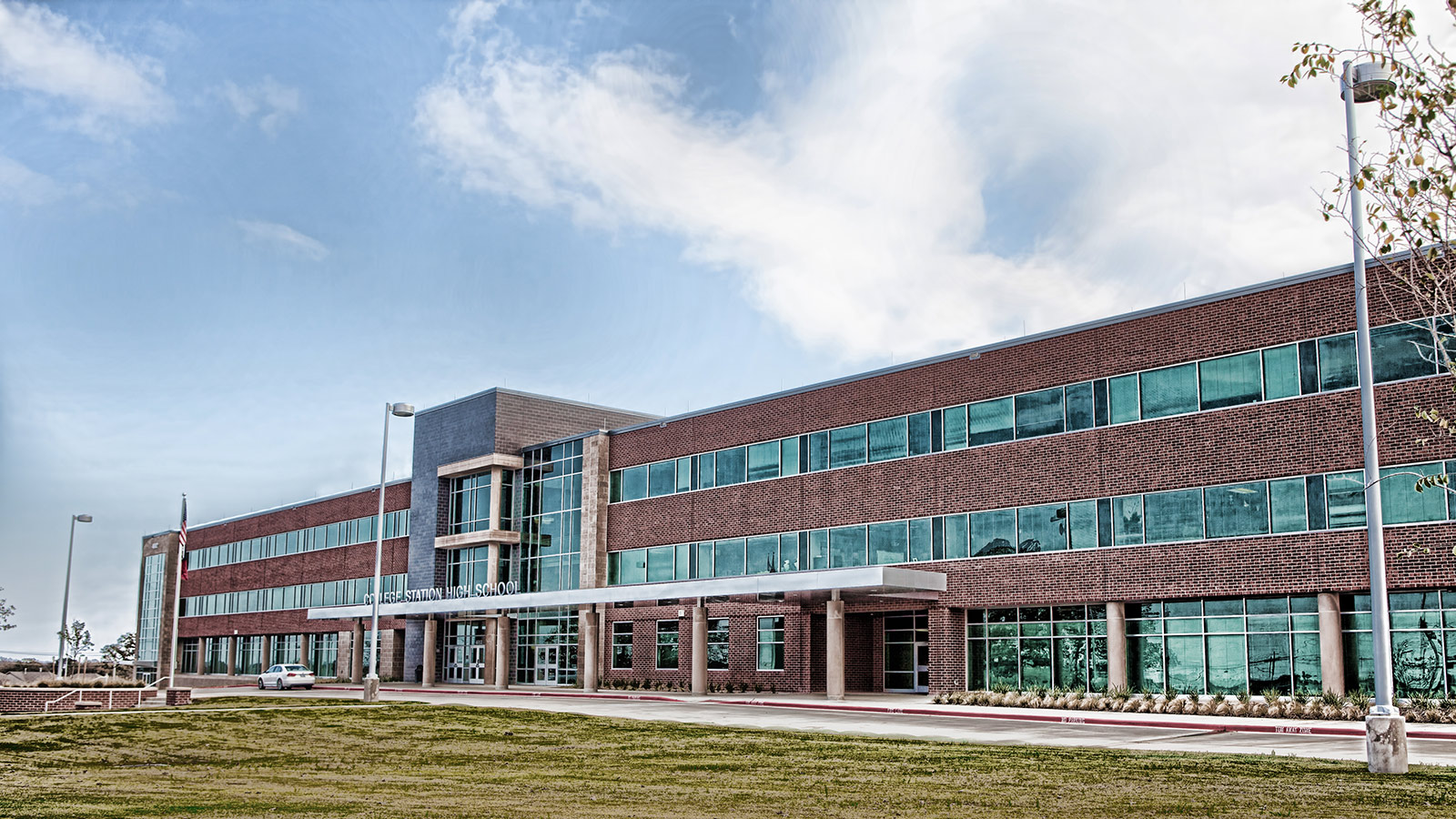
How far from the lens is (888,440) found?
4291cm

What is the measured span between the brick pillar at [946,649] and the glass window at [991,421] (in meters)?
5.43

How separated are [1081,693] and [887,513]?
9455 mm

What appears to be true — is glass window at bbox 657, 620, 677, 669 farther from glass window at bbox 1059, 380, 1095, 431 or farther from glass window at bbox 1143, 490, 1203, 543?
glass window at bbox 1143, 490, 1203, 543

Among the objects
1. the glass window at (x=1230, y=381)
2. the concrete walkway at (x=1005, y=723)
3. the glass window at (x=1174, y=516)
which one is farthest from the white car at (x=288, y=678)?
the glass window at (x=1230, y=381)

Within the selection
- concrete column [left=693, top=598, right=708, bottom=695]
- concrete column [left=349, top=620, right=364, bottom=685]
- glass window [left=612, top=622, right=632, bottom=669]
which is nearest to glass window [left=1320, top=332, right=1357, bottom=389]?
concrete column [left=693, top=598, right=708, bottom=695]

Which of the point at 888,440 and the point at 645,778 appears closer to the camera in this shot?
the point at 645,778

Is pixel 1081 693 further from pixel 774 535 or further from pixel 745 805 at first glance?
pixel 745 805

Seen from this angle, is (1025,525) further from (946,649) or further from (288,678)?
(288,678)

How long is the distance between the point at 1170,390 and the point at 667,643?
23.4 m

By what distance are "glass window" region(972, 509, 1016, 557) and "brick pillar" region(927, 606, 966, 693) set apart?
2231 mm

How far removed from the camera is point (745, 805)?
13.4 m

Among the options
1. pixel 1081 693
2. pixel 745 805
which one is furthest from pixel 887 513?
pixel 745 805

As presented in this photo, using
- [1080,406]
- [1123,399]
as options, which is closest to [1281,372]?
[1123,399]

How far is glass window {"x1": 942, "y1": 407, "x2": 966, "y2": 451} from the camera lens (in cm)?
4053
